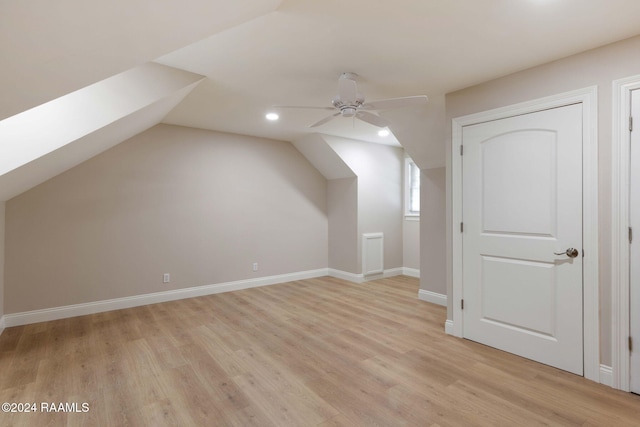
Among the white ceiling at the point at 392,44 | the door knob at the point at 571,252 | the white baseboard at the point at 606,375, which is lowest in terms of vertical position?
the white baseboard at the point at 606,375

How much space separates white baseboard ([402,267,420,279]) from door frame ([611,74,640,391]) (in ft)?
12.1

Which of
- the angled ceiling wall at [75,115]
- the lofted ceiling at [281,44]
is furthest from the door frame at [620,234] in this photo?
the angled ceiling wall at [75,115]

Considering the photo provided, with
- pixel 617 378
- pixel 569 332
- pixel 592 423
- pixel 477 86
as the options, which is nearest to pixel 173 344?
pixel 592 423

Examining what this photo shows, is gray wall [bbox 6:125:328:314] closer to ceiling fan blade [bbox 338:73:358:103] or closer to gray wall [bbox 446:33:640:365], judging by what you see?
ceiling fan blade [bbox 338:73:358:103]

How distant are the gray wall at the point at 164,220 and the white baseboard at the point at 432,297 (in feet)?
7.16

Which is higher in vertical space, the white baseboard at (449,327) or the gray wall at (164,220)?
the gray wall at (164,220)

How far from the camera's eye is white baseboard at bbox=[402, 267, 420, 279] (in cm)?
595

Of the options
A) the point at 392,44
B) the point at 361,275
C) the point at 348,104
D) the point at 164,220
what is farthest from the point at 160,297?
the point at 392,44

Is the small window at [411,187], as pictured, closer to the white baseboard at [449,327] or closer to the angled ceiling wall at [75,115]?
the white baseboard at [449,327]

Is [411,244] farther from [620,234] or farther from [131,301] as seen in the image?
[131,301]

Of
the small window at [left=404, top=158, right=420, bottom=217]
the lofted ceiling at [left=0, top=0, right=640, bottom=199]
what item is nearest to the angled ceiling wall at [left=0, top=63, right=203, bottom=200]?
the lofted ceiling at [left=0, top=0, right=640, bottom=199]

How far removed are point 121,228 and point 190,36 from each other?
343cm

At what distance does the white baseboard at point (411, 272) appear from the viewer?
5.95 meters

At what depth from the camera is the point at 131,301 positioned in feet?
13.7
